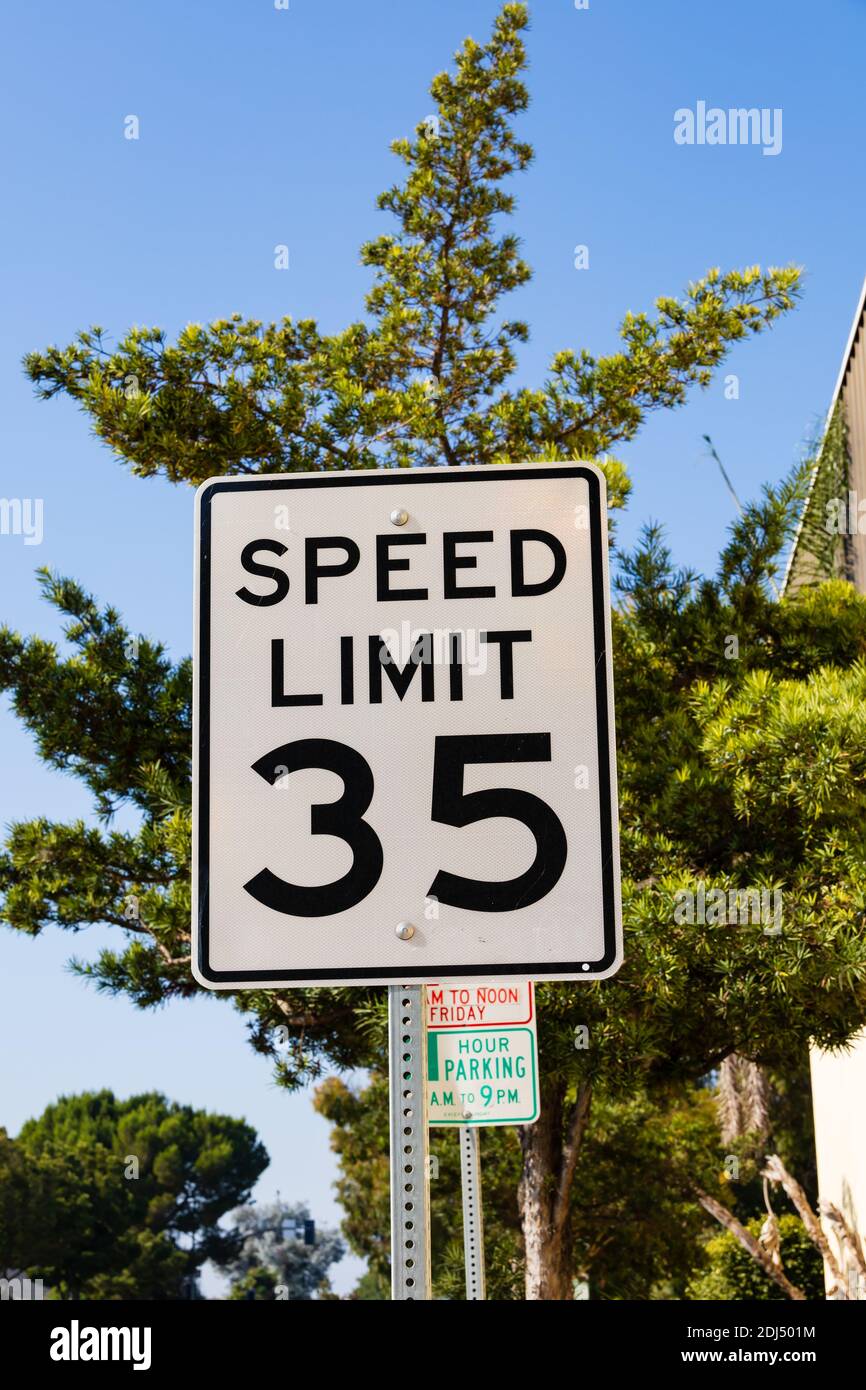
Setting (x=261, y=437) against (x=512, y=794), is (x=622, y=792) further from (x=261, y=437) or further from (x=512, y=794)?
(x=512, y=794)

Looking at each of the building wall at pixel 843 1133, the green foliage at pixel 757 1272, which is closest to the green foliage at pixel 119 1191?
the green foliage at pixel 757 1272

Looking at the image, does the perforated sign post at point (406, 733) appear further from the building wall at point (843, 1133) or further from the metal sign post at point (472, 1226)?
the building wall at point (843, 1133)

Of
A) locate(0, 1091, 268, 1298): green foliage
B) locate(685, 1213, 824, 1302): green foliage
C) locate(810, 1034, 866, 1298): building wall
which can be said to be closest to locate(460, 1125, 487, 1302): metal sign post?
locate(810, 1034, 866, 1298): building wall

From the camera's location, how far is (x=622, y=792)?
8.01m

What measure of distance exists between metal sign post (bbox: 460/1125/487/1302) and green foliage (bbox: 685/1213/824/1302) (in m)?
10.9

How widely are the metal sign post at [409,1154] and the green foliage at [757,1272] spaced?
52.3 feet

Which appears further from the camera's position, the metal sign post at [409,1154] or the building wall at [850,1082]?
the building wall at [850,1082]

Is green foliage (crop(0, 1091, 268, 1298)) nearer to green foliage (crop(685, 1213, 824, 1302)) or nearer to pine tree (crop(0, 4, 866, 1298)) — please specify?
green foliage (crop(685, 1213, 824, 1302))

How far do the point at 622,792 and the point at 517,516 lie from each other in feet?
18.6

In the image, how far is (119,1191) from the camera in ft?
179

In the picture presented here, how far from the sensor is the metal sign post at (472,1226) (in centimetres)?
684

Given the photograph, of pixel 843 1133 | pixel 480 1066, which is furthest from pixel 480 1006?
pixel 843 1133

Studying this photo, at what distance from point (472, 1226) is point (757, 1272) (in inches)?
469
